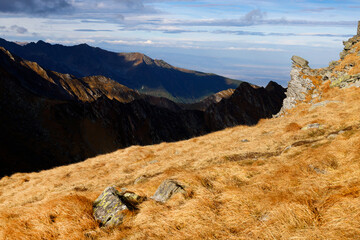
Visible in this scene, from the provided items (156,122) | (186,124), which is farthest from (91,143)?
(186,124)

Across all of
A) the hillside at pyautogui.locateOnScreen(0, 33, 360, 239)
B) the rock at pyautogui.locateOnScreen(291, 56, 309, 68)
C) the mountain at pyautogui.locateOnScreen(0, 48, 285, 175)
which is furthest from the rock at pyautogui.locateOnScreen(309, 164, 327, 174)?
the mountain at pyautogui.locateOnScreen(0, 48, 285, 175)

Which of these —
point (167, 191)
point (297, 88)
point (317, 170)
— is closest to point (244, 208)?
point (167, 191)

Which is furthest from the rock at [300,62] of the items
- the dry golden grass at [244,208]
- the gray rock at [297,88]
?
the dry golden grass at [244,208]

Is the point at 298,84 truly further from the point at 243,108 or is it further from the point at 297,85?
the point at 243,108

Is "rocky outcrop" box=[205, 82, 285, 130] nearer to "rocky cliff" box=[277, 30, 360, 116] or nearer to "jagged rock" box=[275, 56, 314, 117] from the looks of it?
"jagged rock" box=[275, 56, 314, 117]

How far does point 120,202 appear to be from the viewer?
8.42 metres

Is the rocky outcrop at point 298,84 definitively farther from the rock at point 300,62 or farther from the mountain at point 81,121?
the mountain at point 81,121

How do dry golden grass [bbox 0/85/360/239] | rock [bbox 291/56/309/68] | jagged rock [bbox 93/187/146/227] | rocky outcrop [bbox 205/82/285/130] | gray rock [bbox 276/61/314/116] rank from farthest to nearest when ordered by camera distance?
rocky outcrop [bbox 205/82/285/130]
rock [bbox 291/56/309/68]
gray rock [bbox 276/61/314/116]
jagged rock [bbox 93/187/146/227]
dry golden grass [bbox 0/85/360/239]

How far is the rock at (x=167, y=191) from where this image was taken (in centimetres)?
909

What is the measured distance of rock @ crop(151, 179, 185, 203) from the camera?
9.09 meters

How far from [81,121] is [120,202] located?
76.9 meters

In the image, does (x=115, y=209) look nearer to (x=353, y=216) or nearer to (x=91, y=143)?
(x=353, y=216)

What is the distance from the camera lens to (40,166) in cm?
5484

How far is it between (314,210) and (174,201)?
435 centimetres
